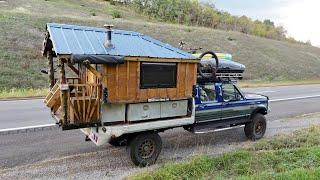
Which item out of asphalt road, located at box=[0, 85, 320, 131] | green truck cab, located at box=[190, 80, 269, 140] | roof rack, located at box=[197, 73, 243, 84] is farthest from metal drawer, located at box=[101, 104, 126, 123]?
asphalt road, located at box=[0, 85, 320, 131]

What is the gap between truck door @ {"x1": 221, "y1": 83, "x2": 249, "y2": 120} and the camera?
9.77 metres

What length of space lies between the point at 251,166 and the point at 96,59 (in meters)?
3.61

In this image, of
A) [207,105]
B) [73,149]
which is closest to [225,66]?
[207,105]

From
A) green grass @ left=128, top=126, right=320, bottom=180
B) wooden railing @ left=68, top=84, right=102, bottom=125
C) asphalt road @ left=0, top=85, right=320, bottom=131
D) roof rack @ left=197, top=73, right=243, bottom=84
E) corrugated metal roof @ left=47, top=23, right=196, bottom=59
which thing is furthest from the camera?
asphalt road @ left=0, top=85, right=320, bottom=131

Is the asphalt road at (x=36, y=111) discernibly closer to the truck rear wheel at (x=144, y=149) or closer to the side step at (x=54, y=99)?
the side step at (x=54, y=99)

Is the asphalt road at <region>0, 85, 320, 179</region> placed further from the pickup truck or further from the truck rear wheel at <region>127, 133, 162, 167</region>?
the pickup truck

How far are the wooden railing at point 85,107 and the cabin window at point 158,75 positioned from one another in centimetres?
94

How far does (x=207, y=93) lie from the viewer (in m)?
9.48

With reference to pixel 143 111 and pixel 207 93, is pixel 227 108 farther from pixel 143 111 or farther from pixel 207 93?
pixel 143 111

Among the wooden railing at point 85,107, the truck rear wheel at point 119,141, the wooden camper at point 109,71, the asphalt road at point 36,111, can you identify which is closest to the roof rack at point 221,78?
the wooden camper at point 109,71

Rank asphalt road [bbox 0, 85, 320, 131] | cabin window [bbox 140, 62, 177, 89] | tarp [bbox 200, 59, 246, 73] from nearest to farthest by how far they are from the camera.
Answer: cabin window [bbox 140, 62, 177, 89], tarp [bbox 200, 59, 246, 73], asphalt road [bbox 0, 85, 320, 131]

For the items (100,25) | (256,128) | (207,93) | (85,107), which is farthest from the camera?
(100,25)

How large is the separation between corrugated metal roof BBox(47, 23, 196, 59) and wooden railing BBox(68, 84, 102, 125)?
27.6 inches

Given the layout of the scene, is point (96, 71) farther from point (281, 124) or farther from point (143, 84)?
point (281, 124)
